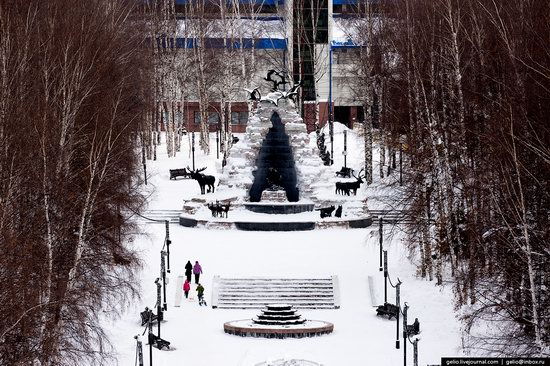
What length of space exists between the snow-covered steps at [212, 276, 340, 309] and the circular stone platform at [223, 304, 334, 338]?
272 centimetres

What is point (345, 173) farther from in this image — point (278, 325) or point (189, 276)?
point (278, 325)

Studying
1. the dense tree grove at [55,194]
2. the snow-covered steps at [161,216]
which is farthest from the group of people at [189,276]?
the snow-covered steps at [161,216]

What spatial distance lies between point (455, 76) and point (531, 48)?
8.78 m

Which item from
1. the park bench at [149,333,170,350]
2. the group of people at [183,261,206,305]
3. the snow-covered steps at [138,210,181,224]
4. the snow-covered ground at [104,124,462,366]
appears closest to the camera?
the snow-covered ground at [104,124,462,366]

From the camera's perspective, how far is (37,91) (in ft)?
108

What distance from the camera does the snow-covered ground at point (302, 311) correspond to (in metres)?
33.4

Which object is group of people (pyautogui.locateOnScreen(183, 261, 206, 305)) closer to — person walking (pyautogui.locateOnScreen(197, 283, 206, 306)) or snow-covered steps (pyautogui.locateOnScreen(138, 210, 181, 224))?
person walking (pyautogui.locateOnScreen(197, 283, 206, 306))

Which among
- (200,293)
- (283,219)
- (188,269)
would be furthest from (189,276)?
(283,219)

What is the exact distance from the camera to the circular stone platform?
35.6m

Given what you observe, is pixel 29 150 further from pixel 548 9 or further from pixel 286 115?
pixel 286 115

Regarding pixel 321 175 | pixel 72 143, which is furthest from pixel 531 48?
pixel 321 175

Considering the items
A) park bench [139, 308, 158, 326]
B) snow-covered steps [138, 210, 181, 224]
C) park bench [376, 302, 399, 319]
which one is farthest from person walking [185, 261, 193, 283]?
snow-covered steps [138, 210, 181, 224]

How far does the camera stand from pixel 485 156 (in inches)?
1372

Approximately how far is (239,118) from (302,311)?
5401 centimetres
